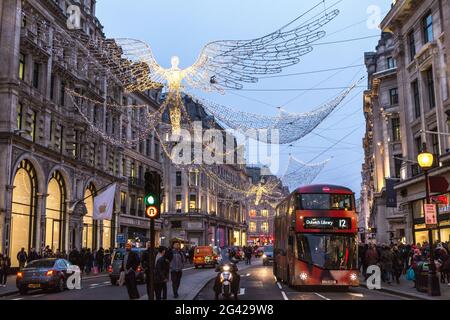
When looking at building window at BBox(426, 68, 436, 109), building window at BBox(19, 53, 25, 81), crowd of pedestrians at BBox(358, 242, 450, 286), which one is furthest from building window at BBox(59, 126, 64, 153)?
building window at BBox(426, 68, 436, 109)

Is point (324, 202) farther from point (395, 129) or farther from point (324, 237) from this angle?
point (395, 129)

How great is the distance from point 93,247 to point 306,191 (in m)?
31.7

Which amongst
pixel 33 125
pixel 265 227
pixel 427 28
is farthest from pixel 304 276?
pixel 265 227

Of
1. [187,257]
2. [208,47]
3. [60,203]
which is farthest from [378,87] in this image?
[208,47]

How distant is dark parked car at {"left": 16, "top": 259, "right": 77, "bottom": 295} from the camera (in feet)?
71.7

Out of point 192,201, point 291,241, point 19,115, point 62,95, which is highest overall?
point 62,95

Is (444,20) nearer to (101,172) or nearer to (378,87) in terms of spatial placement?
(378,87)

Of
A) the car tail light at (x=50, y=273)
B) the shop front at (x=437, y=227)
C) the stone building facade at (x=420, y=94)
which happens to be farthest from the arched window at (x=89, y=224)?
the shop front at (x=437, y=227)

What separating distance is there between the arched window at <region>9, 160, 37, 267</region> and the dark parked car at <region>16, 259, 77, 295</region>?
1305cm

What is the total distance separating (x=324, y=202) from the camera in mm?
22047

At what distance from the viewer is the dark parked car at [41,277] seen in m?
21.8

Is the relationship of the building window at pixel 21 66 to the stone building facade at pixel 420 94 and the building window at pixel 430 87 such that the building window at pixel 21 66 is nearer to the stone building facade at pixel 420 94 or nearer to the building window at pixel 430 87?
the stone building facade at pixel 420 94

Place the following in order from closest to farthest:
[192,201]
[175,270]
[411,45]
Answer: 1. [175,270]
2. [411,45]
3. [192,201]

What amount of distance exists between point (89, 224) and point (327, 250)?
31.4 m
